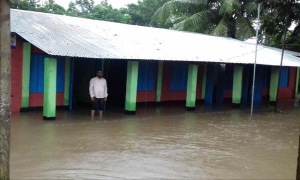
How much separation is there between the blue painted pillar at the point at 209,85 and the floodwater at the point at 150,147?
3.44 m

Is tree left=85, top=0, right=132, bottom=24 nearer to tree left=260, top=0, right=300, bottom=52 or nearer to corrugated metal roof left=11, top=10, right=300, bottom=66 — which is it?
tree left=260, top=0, right=300, bottom=52

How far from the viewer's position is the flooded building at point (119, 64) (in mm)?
10445

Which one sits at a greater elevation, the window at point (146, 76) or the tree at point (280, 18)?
the tree at point (280, 18)

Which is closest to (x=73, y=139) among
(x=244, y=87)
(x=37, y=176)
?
(x=37, y=176)

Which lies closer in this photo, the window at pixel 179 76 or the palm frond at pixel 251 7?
the window at pixel 179 76

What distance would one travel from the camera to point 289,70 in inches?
822

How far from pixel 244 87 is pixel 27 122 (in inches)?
432

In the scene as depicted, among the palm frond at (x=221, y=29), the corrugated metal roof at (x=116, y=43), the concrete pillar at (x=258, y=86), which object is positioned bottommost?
the concrete pillar at (x=258, y=86)

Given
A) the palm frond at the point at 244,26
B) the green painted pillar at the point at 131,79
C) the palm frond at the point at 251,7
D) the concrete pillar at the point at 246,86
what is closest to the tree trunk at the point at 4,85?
the green painted pillar at the point at 131,79

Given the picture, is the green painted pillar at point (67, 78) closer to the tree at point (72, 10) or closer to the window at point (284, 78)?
the window at point (284, 78)

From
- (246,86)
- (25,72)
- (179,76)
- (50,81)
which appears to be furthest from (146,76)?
(246,86)

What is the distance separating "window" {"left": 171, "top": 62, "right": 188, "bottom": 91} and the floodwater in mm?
3147

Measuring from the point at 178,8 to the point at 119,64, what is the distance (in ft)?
33.5

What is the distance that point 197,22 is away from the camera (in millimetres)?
22828
